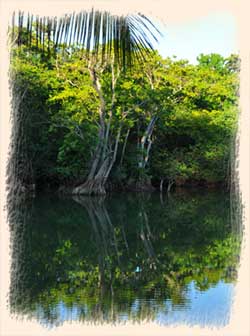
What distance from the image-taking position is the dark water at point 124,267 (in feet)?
14.7

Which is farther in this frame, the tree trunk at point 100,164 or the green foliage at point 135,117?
the tree trunk at point 100,164

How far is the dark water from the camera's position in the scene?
4.48 metres

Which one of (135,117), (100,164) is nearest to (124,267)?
(100,164)

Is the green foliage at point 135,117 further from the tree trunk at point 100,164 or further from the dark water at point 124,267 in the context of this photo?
the dark water at point 124,267

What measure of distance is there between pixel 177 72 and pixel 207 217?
9946 mm

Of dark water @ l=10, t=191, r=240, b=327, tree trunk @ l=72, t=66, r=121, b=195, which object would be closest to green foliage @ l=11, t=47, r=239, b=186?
tree trunk @ l=72, t=66, r=121, b=195

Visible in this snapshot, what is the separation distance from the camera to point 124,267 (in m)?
6.81

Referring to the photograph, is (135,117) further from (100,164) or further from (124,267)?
(124,267)

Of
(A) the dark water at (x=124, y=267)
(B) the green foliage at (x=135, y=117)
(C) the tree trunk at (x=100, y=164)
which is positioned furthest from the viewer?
(C) the tree trunk at (x=100, y=164)

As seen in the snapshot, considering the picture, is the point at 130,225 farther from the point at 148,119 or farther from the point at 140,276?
the point at 148,119

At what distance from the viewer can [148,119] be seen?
2123 cm

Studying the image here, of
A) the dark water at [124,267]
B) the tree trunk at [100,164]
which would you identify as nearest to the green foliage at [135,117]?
the tree trunk at [100,164]

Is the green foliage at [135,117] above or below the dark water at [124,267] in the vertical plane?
above

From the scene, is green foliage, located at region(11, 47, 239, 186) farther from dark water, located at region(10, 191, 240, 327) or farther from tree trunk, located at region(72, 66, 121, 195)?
dark water, located at region(10, 191, 240, 327)
